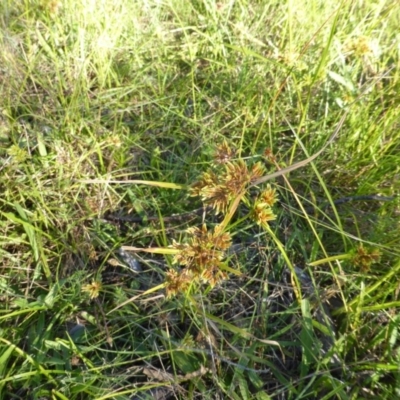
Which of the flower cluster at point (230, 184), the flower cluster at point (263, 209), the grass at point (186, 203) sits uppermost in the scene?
the flower cluster at point (230, 184)

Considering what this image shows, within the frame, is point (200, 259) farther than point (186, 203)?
No

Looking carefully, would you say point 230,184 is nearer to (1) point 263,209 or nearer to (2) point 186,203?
(1) point 263,209

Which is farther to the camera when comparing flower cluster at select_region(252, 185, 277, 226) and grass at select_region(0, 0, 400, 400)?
grass at select_region(0, 0, 400, 400)

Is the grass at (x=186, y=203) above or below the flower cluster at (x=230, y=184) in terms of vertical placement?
below

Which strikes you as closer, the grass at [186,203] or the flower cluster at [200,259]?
the flower cluster at [200,259]

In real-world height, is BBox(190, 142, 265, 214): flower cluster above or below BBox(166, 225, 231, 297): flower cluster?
above

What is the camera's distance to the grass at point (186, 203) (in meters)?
0.97

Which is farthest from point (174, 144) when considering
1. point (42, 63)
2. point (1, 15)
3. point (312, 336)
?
point (1, 15)

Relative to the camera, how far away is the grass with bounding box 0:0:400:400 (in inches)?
38.1

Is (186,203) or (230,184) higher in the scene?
(230,184)

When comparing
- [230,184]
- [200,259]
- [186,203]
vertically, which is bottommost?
[186,203]

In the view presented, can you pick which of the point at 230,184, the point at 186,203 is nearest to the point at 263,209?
the point at 230,184

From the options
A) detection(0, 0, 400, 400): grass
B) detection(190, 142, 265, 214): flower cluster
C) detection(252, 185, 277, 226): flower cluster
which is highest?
detection(190, 142, 265, 214): flower cluster

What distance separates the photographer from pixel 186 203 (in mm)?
1185
